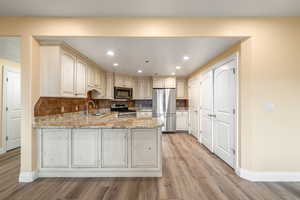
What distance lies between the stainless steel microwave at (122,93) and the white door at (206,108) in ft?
8.99

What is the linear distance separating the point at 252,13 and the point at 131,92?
4.57m

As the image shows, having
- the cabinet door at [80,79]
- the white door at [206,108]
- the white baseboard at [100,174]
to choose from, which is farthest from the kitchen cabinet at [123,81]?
the white baseboard at [100,174]

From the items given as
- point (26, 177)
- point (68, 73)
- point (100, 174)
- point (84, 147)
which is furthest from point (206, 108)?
point (26, 177)

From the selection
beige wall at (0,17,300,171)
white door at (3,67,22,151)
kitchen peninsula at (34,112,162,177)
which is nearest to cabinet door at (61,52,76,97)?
beige wall at (0,17,300,171)

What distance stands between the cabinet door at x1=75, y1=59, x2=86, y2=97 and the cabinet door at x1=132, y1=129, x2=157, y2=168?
1694 millimetres

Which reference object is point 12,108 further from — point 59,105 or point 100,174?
point 100,174

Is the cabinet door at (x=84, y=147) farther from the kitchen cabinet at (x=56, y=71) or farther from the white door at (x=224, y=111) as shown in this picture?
the white door at (x=224, y=111)

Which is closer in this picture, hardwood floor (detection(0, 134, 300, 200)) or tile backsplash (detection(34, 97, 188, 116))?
hardwood floor (detection(0, 134, 300, 200))

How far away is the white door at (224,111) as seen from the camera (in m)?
2.96

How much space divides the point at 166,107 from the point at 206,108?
1997mm

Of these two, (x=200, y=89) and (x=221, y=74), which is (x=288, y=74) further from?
(x=200, y=89)

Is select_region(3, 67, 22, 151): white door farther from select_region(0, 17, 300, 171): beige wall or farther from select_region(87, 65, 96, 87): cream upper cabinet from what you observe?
select_region(0, 17, 300, 171): beige wall

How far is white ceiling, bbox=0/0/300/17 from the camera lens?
2.04 meters

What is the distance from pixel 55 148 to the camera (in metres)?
2.56
